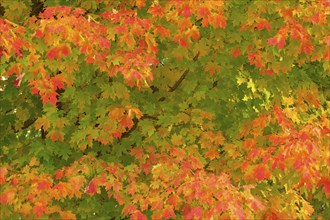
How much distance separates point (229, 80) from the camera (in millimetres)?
7539

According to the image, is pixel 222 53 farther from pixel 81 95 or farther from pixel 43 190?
pixel 43 190

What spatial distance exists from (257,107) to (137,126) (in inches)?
77.1

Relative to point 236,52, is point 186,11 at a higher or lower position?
higher

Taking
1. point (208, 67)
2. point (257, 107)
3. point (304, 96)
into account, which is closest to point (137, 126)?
point (208, 67)

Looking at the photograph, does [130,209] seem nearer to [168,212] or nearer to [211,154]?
[168,212]

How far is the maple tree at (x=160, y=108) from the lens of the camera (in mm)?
5832

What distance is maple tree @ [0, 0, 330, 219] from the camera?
5.83 meters

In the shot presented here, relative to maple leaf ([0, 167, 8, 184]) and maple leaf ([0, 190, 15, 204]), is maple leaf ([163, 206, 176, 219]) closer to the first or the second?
maple leaf ([0, 190, 15, 204])

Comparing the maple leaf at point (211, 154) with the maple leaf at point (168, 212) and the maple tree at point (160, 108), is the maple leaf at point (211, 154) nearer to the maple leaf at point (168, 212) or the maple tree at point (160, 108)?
the maple tree at point (160, 108)

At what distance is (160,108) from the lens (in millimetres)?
7355

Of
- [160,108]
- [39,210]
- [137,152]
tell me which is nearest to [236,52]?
[160,108]

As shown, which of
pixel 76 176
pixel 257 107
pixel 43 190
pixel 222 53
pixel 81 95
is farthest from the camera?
pixel 257 107

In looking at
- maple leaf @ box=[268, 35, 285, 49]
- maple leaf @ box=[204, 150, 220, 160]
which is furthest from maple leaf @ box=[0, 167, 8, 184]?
maple leaf @ box=[268, 35, 285, 49]

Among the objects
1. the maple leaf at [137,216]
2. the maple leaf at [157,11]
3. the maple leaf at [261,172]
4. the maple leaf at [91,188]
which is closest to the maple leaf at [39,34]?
the maple leaf at [157,11]
